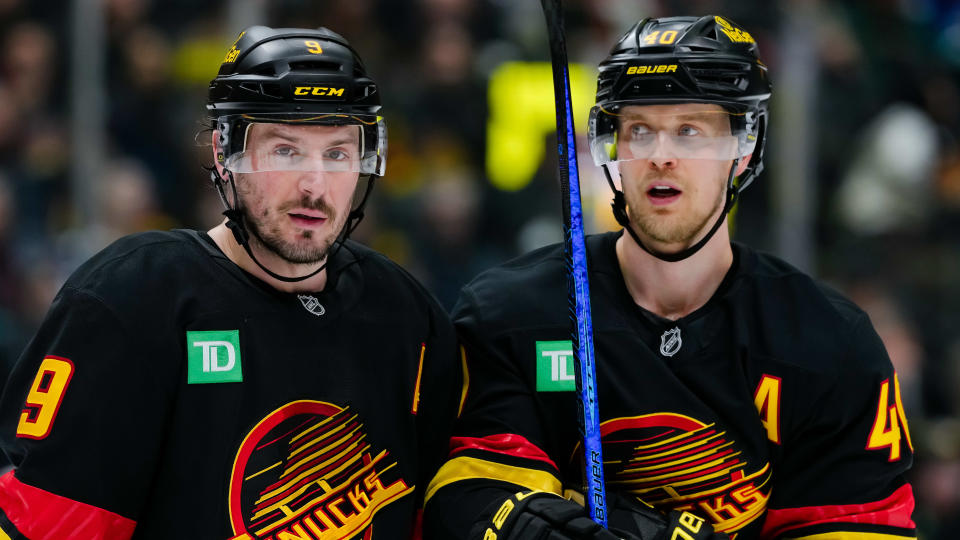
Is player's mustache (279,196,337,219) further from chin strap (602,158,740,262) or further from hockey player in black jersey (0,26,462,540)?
chin strap (602,158,740,262)

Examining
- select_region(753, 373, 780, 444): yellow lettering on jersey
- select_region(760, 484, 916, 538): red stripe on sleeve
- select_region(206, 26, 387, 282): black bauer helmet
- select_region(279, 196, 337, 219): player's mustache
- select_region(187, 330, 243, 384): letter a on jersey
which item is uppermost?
select_region(206, 26, 387, 282): black bauer helmet

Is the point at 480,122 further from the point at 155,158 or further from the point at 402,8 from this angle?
the point at 155,158

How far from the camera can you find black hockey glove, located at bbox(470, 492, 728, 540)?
2578 millimetres

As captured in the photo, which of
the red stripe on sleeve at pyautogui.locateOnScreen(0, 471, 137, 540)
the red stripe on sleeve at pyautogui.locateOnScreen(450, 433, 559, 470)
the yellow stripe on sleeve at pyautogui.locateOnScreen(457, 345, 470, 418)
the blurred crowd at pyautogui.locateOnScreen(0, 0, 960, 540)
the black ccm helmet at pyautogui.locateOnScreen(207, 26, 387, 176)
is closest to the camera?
the red stripe on sleeve at pyautogui.locateOnScreen(0, 471, 137, 540)

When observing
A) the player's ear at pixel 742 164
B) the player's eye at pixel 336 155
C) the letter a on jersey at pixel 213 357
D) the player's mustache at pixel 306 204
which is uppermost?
the player's eye at pixel 336 155

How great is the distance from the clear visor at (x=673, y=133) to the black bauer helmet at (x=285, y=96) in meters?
0.50

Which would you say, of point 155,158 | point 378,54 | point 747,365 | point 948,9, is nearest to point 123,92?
point 155,158

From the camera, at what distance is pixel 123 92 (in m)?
5.28

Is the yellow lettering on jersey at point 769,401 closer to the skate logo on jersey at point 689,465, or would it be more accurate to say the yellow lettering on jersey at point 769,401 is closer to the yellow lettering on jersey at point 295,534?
the skate logo on jersey at point 689,465

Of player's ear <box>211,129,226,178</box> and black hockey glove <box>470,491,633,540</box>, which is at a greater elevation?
player's ear <box>211,129,226,178</box>

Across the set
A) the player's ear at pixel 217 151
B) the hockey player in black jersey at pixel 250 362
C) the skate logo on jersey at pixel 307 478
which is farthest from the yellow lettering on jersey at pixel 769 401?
the player's ear at pixel 217 151

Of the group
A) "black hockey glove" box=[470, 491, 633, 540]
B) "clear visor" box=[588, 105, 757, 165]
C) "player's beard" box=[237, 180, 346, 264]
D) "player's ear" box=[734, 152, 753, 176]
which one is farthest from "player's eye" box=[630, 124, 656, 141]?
"black hockey glove" box=[470, 491, 633, 540]

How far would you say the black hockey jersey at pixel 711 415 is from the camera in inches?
113

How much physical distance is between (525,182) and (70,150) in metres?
1.69
